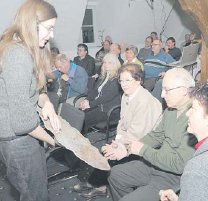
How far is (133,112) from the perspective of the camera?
2.74m

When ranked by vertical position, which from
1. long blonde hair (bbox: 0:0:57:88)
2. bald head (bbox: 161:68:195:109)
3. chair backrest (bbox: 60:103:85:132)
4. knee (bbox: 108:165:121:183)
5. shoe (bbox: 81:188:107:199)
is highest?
long blonde hair (bbox: 0:0:57:88)

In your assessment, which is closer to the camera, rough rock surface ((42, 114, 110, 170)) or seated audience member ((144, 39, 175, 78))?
rough rock surface ((42, 114, 110, 170))

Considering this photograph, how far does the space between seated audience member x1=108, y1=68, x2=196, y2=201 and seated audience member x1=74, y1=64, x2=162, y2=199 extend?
0.92ft

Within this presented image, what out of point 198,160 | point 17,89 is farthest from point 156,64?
point 198,160

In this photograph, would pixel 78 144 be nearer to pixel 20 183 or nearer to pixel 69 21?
pixel 20 183

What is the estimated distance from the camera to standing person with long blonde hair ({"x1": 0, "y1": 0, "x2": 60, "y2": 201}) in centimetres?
156

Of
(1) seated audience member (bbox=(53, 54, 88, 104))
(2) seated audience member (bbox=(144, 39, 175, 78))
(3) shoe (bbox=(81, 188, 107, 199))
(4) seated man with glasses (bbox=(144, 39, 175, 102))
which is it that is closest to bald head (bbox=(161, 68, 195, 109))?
(3) shoe (bbox=(81, 188, 107, 199))

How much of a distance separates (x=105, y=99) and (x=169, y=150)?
191cm

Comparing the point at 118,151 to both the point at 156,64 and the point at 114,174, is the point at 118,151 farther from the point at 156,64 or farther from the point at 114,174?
the point at 156,64

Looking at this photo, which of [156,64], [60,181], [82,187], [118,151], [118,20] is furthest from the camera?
[118,20]

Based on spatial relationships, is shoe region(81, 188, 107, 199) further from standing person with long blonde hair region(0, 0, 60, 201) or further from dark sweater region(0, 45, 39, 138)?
dark sweater region(0, 45, 39, 138)

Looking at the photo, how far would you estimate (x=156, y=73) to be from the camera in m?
5.52

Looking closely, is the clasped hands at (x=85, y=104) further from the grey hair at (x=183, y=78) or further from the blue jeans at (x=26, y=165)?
the blue jeans at (x=26, y=165)

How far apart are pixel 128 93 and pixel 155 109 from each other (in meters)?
0.32
